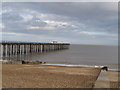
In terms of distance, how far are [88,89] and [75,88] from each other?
0.54 metres

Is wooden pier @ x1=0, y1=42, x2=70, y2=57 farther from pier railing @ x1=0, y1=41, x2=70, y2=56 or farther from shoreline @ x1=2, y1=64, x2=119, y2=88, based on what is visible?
shoreline @ x1=2, y1=64, x2=119, y2=88

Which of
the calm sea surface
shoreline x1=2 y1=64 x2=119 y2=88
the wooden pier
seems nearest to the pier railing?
the wooden pier

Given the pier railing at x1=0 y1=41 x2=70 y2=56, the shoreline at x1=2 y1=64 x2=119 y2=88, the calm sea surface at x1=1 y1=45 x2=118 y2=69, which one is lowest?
the calm sea surface at x1=1 y1=45 x2=118 y2=69

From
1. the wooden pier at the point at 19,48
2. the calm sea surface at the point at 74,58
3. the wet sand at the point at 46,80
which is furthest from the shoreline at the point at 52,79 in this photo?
the wooden pier at the point at 19,48

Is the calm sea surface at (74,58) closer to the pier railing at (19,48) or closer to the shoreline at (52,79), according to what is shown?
the pier railing at (19,48)

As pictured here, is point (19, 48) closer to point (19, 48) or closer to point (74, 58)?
point (19, 48)

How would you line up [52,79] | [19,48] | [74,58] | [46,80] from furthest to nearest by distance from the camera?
[19,48] → [74,58] → [52,79] → [46,80]

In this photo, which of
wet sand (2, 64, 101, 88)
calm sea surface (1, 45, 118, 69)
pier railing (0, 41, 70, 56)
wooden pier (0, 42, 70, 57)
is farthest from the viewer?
pier railing (0, 41, 70, 56)

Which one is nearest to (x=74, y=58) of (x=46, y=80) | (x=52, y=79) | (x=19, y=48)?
(x=19, y=48)

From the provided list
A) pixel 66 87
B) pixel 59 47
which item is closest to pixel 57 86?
pixel 66 87

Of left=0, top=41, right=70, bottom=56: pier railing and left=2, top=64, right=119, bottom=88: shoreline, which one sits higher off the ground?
left=0, top=41, right=70, bottom=56: pier railing

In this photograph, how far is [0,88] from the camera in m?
7.00

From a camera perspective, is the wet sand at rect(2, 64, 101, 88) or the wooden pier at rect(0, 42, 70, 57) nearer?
the wet sand at rect(2, 64, 101, 88)

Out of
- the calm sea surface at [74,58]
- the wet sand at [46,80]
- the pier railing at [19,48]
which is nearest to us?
the wet sand at [46,80]
